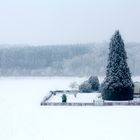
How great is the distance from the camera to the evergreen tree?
171ft

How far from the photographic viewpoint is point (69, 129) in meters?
31.6

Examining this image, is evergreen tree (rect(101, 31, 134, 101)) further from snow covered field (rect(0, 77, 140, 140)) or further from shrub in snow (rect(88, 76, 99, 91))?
shrub in snow (rect(88, 76, 99, 91))

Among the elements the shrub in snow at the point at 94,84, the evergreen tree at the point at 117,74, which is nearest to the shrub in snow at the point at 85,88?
the shrub in snow at the point at 94,84

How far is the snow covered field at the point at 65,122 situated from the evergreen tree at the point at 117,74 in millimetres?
5616

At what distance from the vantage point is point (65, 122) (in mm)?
35000

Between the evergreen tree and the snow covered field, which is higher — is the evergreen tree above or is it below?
above

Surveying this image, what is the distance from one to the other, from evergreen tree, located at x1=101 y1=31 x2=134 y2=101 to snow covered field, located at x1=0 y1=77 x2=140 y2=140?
18.4 feet

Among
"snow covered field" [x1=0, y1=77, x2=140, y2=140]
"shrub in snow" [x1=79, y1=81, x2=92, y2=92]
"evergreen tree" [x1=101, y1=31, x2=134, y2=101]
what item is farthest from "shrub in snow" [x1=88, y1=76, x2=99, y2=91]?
"snow covered field" [x1=0, y1=77, x2=140, y2=140]

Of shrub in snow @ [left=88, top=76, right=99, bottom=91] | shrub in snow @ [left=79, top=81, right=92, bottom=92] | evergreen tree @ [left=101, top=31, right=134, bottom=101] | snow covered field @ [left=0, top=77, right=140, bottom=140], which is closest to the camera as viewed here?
snow covered field @ [left=0, top=77, right=140, bottom=140]

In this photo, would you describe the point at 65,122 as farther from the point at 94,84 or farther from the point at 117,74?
the point at 94,84

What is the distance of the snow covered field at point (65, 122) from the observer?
29.0 metres

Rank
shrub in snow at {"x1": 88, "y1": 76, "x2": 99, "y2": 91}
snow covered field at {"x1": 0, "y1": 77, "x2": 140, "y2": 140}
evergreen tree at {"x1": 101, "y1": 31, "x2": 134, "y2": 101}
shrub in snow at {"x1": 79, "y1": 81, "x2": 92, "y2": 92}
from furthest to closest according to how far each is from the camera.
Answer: shrub in snow at {"x1": 88, "y1": 76, "x2": 99, "y2": 91} → shrub in snow at {"x1": 79, "y1": 81, "x2": 92, "y2": 92} → evergreen tree at {"x1": 101, "y1": 31, "x2": 134, "y2": 101} → snow covered field at {"x1": 0, "y1": 77, "x2": 140, "y2": 140}

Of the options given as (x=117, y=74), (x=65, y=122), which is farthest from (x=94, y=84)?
(x=65, y=122)

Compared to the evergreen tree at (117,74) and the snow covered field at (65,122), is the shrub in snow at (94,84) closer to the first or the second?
the evergreen tree at (117,74)
